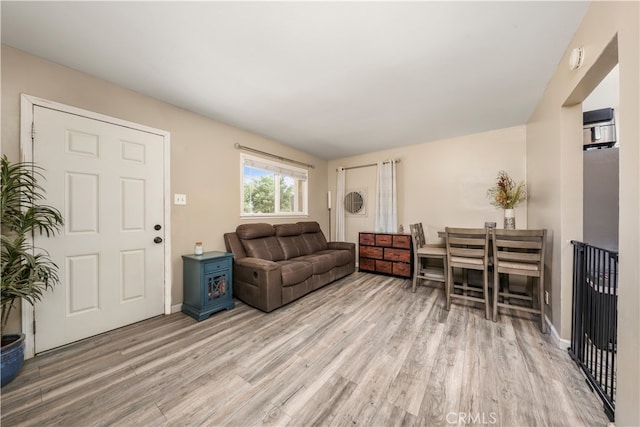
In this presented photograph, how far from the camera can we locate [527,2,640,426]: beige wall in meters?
0.98

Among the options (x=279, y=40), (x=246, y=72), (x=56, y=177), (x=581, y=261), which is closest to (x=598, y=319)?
(x=581, y=261)

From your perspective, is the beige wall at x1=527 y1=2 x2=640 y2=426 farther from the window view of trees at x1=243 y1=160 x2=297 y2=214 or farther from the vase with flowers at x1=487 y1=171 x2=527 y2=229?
the window view of trees at x1=243 y1=160 x2=297 y2=214

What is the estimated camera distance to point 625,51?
3.44ft

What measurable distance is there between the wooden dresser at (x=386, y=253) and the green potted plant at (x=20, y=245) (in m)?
3.82

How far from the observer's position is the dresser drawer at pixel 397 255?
12.3ft

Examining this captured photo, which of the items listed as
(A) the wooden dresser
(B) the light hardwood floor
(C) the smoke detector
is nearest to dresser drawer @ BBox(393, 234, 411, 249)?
(A) the wooden dresser

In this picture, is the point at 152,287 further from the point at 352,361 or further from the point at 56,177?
the point at 352,361

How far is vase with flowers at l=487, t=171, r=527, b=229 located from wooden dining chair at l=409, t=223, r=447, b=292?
88cm

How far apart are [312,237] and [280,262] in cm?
112

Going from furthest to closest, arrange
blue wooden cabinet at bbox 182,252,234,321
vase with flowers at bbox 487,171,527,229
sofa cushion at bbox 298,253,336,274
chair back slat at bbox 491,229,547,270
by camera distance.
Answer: sofa cushion at bbox 298,253,336,274 → vase with flowers at bbox 487,171,527,229 → blue wooden cabinet at bbox 182,252,234,321 → chair back slat at bbox 491,229,547,270

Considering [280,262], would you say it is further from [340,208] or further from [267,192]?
[340,208]

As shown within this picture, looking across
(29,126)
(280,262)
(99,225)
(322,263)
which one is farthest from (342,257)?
(29,126)

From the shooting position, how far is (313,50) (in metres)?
A: 1.72

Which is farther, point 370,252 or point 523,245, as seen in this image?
point 370,252
